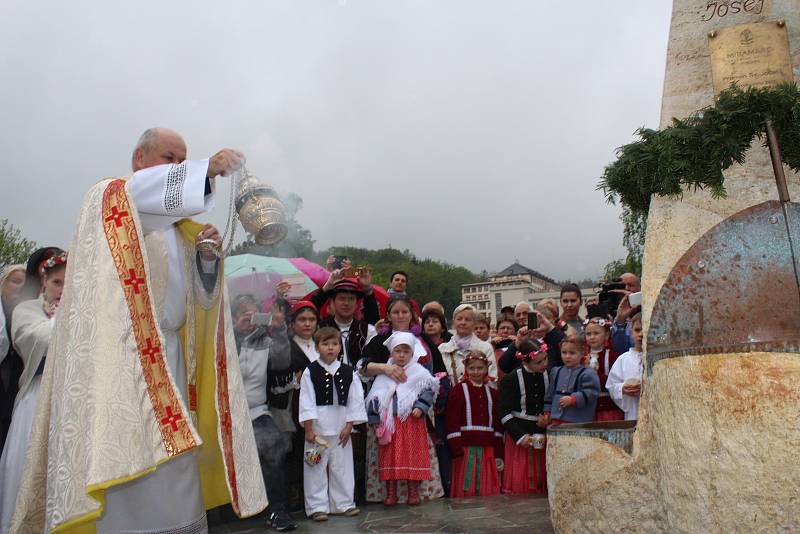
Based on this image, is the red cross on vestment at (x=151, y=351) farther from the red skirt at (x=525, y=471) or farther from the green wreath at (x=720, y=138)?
the red skirt at (x=525, y=471)

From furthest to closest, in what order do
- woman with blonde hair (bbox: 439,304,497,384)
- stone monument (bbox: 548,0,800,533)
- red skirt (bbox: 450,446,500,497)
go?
woman with blonde hair (bbox: 439,304,497,384)
red skirt (bbox: 450,446,500,497)
stone monument (bbox: 548,0,800,533)

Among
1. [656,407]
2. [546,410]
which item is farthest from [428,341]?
[656,407]

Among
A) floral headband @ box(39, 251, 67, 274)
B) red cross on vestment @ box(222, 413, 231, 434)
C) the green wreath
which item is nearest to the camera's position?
the green wreath

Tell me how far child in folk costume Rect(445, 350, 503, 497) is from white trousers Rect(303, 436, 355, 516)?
1.18 meters

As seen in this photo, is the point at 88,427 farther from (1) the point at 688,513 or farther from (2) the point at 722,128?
(2) the point at 722,128

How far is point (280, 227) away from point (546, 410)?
3.51 m

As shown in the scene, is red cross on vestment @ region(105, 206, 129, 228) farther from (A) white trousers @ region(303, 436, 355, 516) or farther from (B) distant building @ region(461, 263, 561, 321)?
(B) distant building @ region(461, 263, 561, 321)

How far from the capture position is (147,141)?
3955 millimetres

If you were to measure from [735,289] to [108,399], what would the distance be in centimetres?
289

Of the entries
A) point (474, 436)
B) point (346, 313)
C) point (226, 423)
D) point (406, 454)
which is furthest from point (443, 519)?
point (346, 313)

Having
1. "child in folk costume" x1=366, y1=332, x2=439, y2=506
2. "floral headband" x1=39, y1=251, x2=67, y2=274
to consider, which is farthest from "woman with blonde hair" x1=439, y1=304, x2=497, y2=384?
"floral headband" x1=39, y1=251, x2=67, y2=274

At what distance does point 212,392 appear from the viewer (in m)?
3.94

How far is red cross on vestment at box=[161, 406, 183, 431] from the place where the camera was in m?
3.33

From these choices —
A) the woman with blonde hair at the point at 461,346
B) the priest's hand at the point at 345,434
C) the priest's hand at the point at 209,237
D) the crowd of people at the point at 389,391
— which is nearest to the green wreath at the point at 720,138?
the priest's hand at the point at 209,237
